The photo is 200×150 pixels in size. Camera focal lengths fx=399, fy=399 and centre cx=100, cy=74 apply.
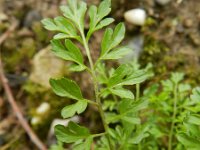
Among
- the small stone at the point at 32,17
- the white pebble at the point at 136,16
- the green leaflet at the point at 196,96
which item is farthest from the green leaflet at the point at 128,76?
the small stone at the point at 32,17

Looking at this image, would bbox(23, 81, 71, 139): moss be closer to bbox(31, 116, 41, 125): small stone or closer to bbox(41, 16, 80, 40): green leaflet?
bbox(31, 116, 41, 125): small stone

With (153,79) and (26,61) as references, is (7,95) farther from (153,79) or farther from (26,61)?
(153,79)

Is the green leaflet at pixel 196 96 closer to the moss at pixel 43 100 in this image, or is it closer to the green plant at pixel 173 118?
the green plant at pixel 173 118

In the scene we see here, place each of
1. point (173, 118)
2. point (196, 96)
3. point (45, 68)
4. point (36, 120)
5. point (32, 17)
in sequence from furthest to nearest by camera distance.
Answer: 1. point (32, 17)
2. point (45, 68)
3. point (36, 120)
4. point (173, 118)
5. point (196, 96)

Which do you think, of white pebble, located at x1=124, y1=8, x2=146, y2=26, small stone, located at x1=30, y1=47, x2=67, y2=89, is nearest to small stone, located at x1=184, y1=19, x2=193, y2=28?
white pebble, located at x1=124, y1=8, x2=146, y2=26

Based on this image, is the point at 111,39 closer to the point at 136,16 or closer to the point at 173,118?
the point at 173,118

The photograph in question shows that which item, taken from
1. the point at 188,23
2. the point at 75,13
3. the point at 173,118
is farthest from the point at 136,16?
the point at 75,13
